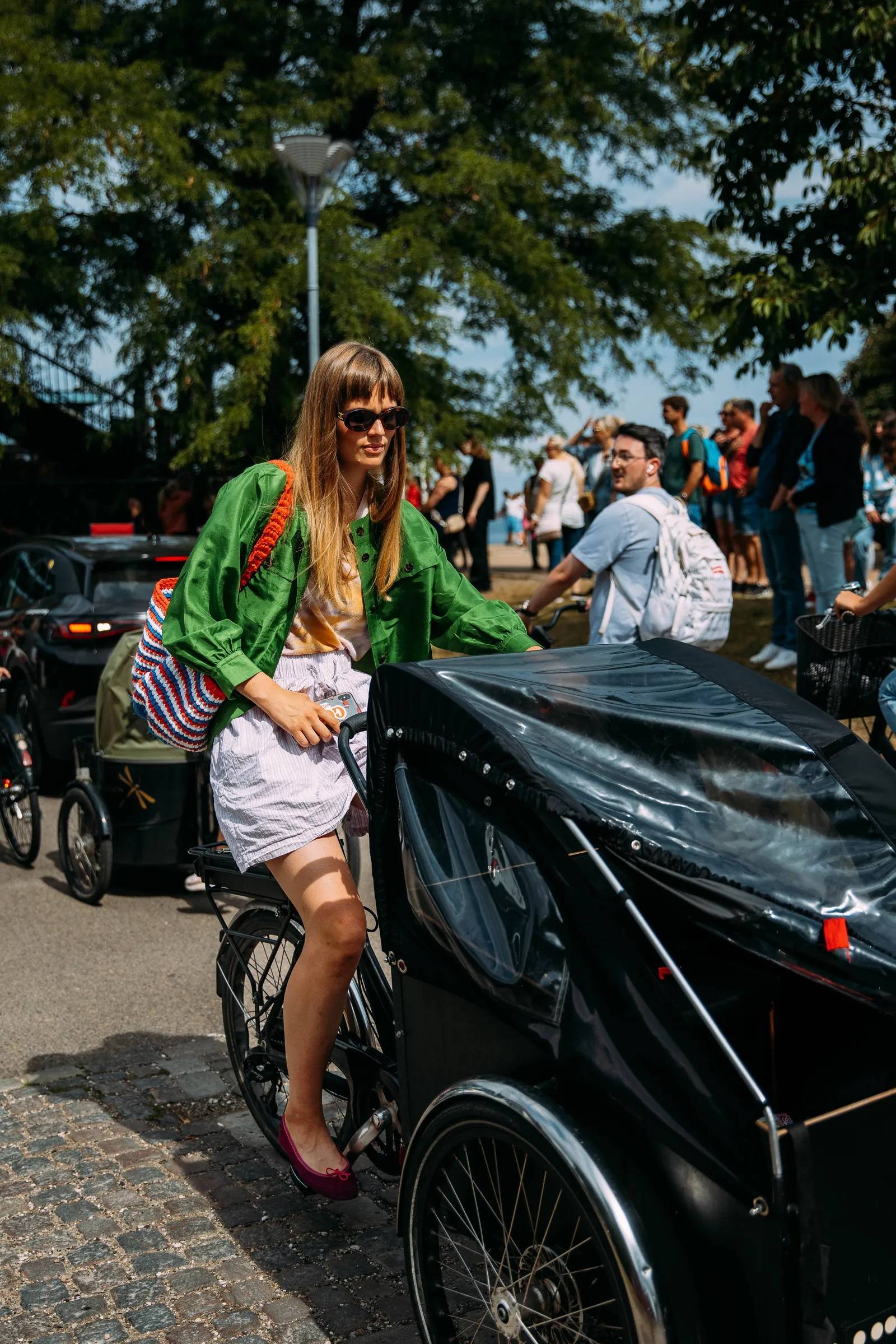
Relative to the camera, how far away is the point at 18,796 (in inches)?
288

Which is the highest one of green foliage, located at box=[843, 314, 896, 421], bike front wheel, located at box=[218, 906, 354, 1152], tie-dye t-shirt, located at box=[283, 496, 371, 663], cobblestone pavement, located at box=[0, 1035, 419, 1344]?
green foliage, located at box=[843, 314, 896, 421]

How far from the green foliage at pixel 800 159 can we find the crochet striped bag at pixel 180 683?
22.7 ft

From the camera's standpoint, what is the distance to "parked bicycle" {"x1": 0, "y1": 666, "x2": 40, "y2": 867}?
23.7ft

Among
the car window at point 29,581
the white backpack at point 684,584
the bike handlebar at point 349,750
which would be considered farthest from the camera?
the car window at point 29,581

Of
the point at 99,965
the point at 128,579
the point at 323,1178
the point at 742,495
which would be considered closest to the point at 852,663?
the point at 323,1178

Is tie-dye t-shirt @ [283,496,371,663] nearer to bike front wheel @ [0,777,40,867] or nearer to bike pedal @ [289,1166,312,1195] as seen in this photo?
bike pedal @ [289,1166,312,1195]

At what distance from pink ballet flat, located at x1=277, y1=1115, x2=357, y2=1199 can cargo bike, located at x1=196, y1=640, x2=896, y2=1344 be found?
443 millimetres

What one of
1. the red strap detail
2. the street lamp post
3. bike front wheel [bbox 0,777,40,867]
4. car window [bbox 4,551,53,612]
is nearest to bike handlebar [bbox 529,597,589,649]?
the red strap detail

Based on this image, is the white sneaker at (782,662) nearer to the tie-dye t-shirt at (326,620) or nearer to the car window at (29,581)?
the car window at (29,581)

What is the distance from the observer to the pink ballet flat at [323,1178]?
3.29 metres

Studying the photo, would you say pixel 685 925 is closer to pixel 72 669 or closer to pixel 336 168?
pixel 72 669

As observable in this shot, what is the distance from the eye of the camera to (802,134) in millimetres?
9570

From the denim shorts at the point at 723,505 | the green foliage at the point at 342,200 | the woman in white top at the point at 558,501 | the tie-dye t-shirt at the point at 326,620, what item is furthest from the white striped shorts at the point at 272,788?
the green foliage at the point at 342,200

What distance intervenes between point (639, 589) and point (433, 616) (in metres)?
2.73
